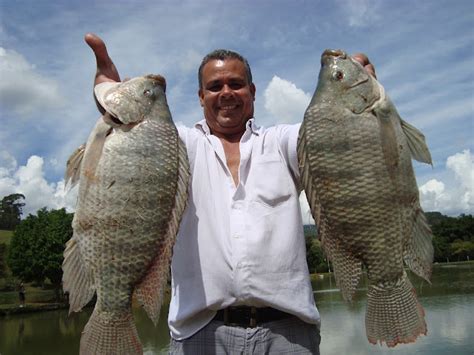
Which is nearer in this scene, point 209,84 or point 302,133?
point 302,133

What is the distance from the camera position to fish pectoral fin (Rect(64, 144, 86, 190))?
364 cm

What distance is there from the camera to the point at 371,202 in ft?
11.2

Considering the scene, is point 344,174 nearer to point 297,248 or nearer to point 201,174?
point 297,248

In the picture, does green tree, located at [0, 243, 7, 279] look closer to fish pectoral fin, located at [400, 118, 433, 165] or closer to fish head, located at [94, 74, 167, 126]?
fish head, located at [94, 74, 167, 126]

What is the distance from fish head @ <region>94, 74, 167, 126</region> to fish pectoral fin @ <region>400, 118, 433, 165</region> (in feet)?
6.63

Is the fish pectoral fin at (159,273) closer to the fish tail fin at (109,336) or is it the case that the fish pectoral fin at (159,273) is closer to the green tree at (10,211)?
the fish tail fin at (109,336)

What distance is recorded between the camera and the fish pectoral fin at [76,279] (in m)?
3.49

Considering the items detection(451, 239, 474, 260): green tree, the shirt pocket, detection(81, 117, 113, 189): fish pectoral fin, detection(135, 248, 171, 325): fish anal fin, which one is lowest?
detection(451, 239, 474, 260): green tree

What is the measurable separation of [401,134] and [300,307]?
1.54m

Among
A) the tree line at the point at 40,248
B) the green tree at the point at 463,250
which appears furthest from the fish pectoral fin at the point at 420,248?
the green tree at the point at 463,250

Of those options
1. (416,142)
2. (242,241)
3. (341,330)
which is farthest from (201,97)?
(341,330)

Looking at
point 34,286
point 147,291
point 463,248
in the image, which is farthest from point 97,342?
point 463,248

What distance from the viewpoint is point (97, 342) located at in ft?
11.0

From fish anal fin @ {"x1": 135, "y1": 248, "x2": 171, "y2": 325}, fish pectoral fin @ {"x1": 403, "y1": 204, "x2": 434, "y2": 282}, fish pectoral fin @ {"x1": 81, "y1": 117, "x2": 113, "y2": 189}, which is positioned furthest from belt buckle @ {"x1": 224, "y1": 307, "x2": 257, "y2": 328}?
fish pectoral fin @ {"x1": 81, "y1": 117, "x2": 113, "y2": 189}
